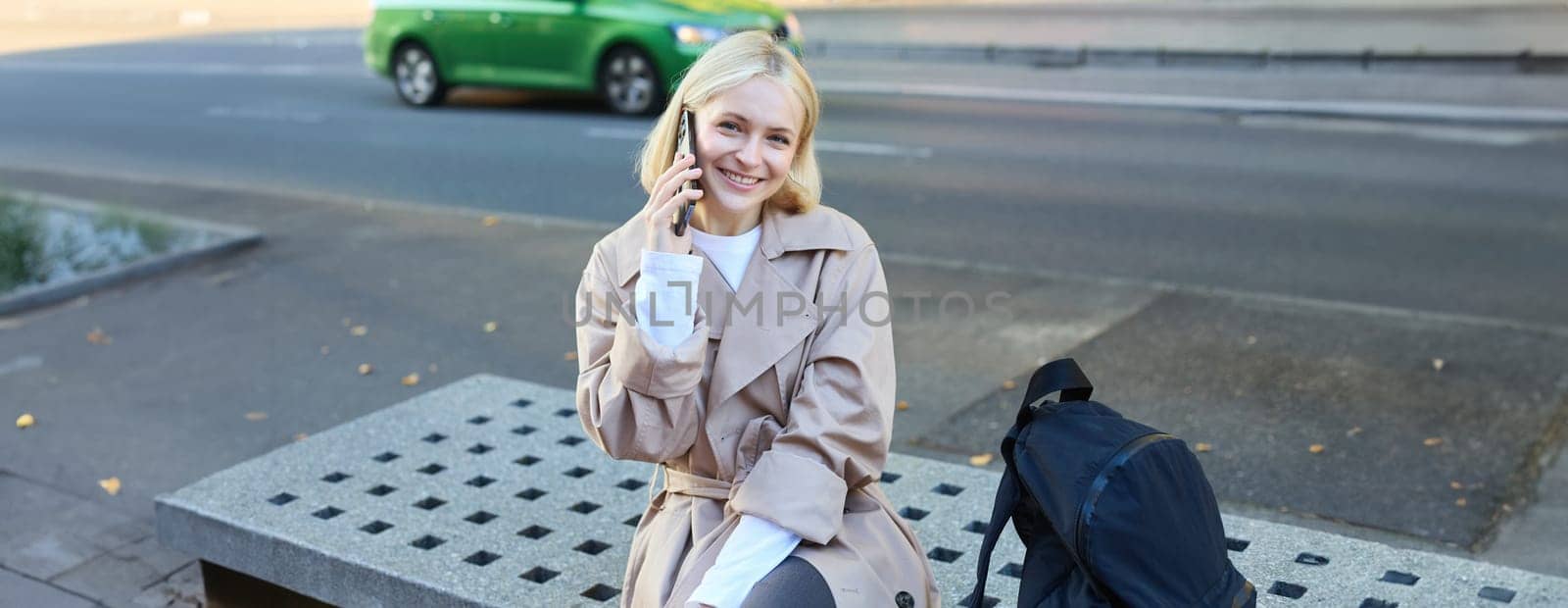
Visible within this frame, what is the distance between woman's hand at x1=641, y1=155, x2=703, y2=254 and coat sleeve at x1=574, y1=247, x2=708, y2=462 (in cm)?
14

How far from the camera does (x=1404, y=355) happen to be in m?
6.34

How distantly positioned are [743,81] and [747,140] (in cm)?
12

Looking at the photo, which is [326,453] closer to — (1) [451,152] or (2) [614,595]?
(2) [614,595]

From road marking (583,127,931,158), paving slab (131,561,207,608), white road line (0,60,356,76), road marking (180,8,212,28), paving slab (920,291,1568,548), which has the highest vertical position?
paving slab (920,291,1568,548)

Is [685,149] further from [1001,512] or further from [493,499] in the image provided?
[493,499]

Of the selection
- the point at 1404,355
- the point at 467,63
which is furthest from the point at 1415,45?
the point at 1404,355

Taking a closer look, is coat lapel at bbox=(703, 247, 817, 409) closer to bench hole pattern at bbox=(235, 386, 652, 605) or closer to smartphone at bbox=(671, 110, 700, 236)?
smartphone at bbox=(671, 110, 700, 236)

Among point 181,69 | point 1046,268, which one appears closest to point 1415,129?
point 1046,268

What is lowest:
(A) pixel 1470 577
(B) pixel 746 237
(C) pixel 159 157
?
(C) pixel 159 157

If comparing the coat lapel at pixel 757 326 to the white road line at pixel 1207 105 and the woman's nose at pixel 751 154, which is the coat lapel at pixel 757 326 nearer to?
the woman's nose at pixel 751 154

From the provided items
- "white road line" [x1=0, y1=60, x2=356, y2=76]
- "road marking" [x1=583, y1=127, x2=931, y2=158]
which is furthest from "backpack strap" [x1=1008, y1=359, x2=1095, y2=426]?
"white road line" [x1=0, y1=60, x2=356, y2=76]

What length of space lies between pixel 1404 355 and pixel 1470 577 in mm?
2959

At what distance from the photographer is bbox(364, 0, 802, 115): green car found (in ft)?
49.2

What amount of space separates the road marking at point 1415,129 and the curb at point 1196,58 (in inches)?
103
